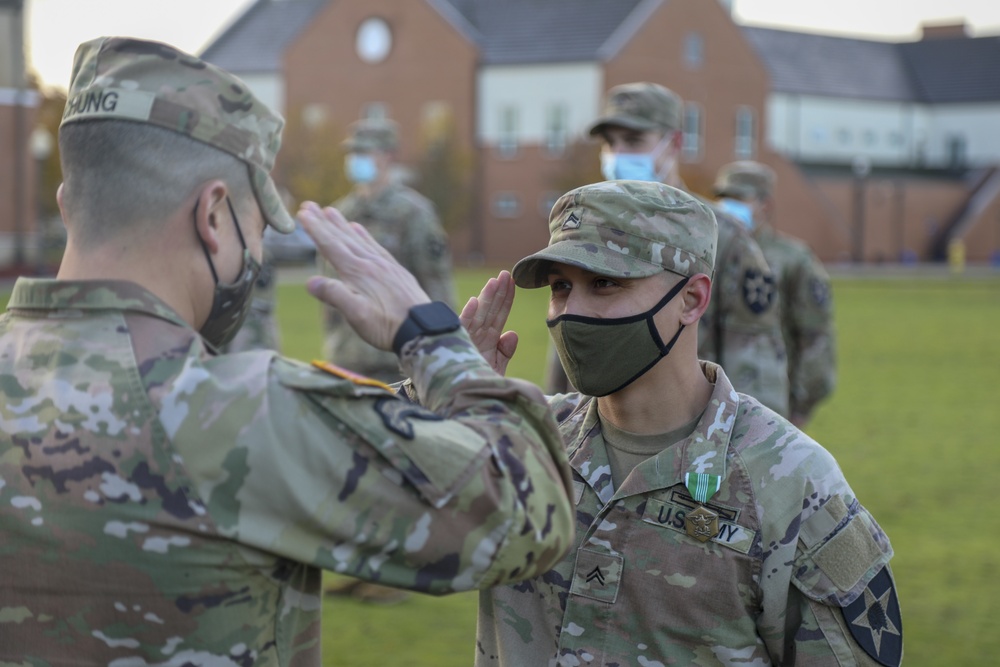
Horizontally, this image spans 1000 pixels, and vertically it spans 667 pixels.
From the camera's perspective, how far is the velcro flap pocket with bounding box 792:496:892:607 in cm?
277

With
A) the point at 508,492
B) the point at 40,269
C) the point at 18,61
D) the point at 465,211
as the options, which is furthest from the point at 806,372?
the point at 465,211

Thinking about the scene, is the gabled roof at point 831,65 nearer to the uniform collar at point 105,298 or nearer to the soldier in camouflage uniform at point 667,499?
the soldier in camouflage uniform at point 667,499

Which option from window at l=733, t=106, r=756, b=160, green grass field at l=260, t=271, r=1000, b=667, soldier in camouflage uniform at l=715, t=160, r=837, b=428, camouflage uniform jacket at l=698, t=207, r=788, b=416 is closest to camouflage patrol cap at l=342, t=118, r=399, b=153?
soldier in camouflage uniform at l=715, t=160, r=837, b=428

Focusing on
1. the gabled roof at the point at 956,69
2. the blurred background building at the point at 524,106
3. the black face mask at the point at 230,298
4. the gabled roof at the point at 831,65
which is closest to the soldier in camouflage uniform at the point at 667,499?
the black face mask at the point at 230,298

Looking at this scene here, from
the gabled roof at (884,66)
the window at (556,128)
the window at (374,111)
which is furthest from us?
the gabled roof at (884,66)

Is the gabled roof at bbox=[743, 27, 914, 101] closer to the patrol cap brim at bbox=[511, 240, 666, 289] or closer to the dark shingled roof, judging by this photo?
the dark shingled roof

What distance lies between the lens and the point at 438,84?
56.7 metres

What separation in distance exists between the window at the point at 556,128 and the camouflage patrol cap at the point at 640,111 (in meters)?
49.4

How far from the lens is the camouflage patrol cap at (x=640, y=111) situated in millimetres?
6105

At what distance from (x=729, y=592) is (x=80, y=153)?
1595 mm

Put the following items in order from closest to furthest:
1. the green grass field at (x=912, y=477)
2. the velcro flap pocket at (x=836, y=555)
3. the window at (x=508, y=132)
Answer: the velcro flap pocket at (x=836, y=555), the green grass field at (x=912, y=477), the window at (x=508, y=132)

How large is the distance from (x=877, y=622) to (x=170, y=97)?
1.79 meters

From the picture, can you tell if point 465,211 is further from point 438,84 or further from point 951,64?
point 951,64

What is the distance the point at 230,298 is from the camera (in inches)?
94.2
